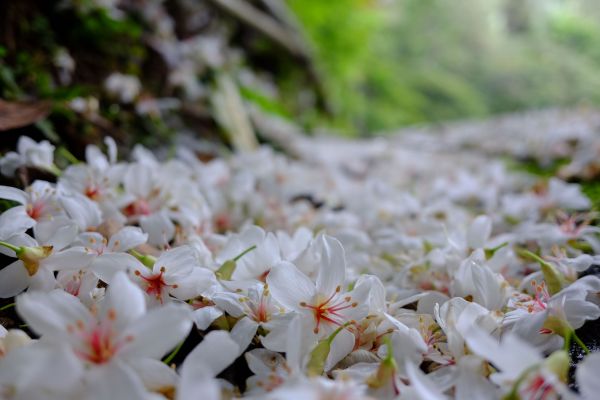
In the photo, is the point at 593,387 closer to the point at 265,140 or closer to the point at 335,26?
the point at 265,140

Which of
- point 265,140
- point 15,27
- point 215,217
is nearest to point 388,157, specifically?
point 265,140

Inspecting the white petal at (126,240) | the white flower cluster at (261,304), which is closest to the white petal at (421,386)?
the white flower cluster at (261,304)

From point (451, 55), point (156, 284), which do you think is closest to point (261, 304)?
point (156, 284)

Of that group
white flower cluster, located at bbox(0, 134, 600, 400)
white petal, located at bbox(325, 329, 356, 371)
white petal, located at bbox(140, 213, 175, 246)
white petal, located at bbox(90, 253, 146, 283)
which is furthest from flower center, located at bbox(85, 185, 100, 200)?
white petal, located at bbox(325, 329, 356, 371)

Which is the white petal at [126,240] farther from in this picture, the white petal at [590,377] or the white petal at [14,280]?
the white petal at [590,377]

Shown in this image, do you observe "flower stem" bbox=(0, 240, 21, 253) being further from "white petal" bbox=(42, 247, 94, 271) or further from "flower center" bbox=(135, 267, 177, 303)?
"flower center" bbox=(135, 267, 177, 303)

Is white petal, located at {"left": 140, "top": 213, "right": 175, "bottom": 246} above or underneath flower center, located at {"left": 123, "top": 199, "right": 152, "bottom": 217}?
above

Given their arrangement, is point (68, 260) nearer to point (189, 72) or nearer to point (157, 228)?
point (157, 228)
